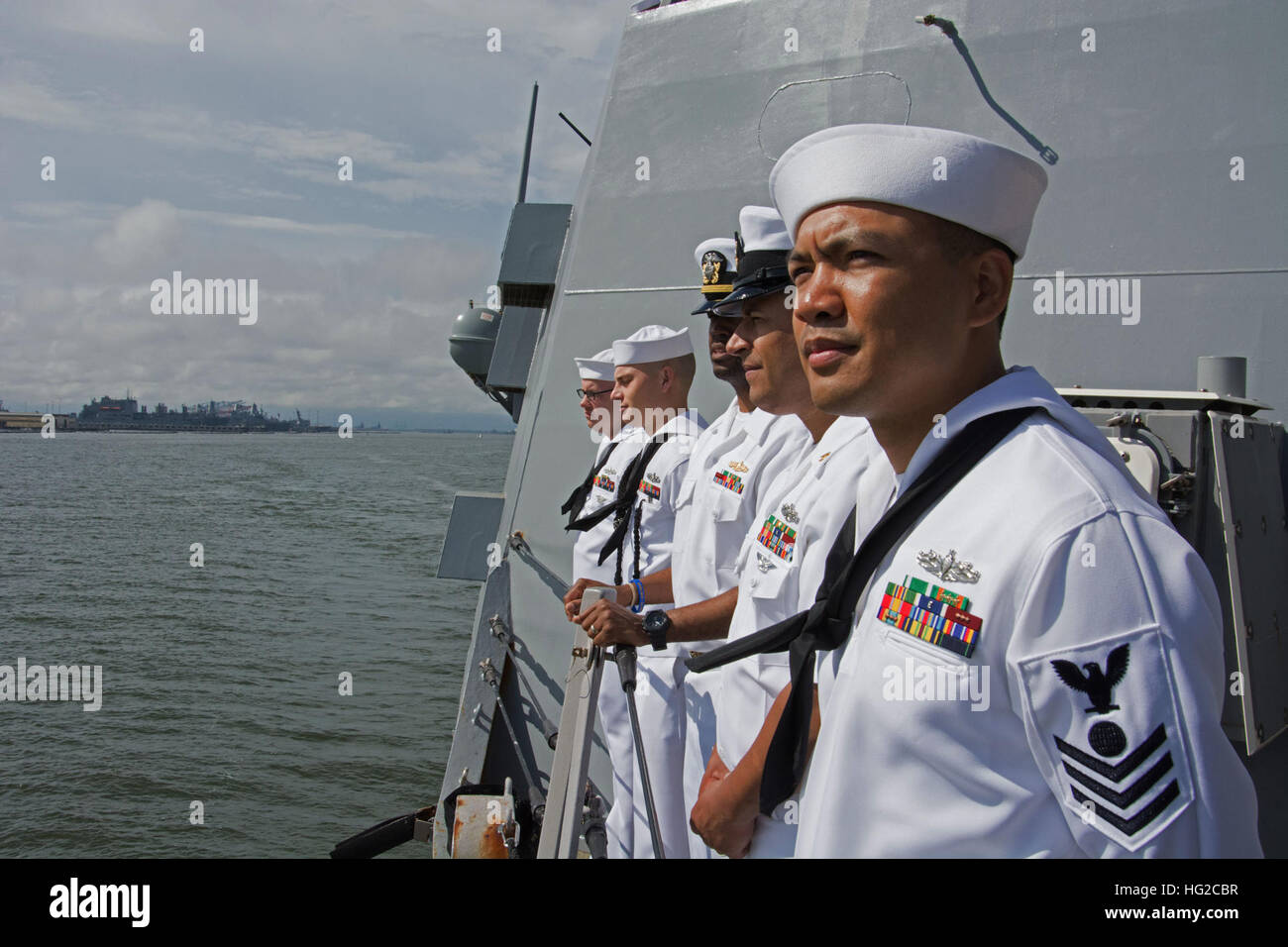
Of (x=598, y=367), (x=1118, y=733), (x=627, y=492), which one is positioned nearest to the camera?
(x=1118, y=733)

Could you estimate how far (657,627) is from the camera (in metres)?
2.24

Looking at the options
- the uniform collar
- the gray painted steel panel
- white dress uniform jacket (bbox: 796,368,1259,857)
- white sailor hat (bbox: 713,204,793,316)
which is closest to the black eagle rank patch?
white dress uniform jacket (bbox: 796,368,1259,857)

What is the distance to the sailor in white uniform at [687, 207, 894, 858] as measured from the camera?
1541 mm

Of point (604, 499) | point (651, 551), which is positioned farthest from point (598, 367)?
point (651, 551)

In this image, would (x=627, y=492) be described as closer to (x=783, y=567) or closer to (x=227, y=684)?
(x=783, y=567)

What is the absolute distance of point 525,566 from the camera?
402 cm

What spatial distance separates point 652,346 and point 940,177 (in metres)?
2.39

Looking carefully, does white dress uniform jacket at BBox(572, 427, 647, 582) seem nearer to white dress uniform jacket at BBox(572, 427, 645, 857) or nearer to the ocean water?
white dress uniform jacket at BBox(572, 427, 645, 857)

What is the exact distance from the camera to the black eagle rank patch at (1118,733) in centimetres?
88

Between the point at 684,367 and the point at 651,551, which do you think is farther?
the point at 684,367

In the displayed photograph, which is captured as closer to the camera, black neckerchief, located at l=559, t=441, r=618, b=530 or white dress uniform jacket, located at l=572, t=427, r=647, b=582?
white dress uniform jacket, located at l=572, t=427, r=647, b=582

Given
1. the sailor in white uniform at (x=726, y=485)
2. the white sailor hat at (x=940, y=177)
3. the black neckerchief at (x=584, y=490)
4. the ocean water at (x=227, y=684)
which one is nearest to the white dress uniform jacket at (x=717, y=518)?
the sailor in white uniform at (x=726, y=485)
